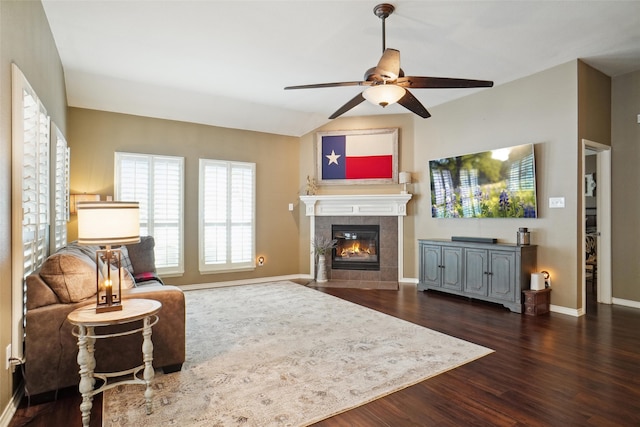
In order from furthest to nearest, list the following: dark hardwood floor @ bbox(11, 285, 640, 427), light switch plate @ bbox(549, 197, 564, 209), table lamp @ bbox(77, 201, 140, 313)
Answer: light switch plate @ bbox(549, 197, 564, 209) < table lamp @ bbox(77, 201, 140, 313) < dark hardwood floor @ bbox(11, 285, 640, 427)

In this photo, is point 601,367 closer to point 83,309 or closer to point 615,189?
point 615,189

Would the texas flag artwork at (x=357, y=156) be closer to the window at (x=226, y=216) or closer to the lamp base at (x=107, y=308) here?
the window at (x=226, y=216)

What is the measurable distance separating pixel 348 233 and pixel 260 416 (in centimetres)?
471

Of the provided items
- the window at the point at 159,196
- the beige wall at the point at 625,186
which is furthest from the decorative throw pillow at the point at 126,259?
the beige wall at the point at 625,186

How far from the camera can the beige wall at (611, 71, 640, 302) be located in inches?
180

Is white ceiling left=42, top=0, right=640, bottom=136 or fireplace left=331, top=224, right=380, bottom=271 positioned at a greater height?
white ceiling left=42, top=0, right=640, bottom=136

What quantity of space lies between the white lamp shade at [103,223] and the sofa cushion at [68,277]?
0.33m

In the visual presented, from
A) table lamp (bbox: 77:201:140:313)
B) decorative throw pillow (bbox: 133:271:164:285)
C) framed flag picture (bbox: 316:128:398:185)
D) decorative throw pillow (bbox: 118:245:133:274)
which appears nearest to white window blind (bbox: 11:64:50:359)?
table lamp (bbox: 77:201:140:313)

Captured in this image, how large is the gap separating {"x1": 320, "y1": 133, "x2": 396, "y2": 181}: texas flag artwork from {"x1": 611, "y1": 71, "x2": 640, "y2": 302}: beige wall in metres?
3.21

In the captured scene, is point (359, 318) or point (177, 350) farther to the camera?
point (359, 318)

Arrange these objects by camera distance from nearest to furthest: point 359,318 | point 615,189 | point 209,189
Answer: point 359,318 → point 615,189 → point 209,189

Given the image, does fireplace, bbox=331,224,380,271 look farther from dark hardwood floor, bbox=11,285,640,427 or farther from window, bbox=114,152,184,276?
window, bbox=114,152,184,276

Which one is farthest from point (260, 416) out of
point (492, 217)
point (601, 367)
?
point (492, 217)

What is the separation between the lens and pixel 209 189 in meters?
5.91
